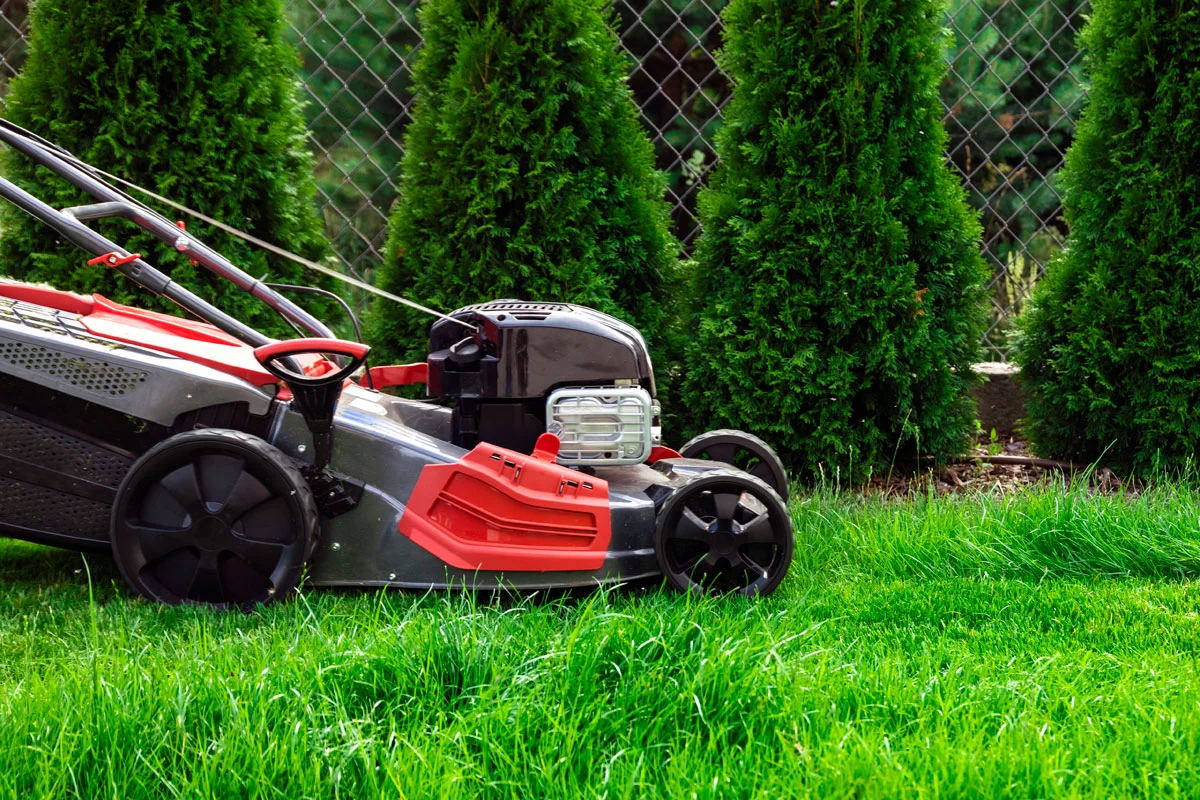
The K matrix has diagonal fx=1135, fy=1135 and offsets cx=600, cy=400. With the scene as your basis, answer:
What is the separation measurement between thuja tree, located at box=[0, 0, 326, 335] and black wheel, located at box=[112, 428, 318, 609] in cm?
144

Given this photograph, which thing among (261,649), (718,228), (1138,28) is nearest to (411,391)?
(718,228)

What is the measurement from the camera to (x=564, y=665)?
200cm

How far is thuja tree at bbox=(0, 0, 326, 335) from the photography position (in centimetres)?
379

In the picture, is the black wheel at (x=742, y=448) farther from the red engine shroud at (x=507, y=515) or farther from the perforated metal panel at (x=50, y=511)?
the perforated metal panel at (x=50, y=511)

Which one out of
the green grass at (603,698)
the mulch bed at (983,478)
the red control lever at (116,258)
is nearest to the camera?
the green grass at (603,698)

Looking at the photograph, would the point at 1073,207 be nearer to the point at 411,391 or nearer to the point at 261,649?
the point at 411,391

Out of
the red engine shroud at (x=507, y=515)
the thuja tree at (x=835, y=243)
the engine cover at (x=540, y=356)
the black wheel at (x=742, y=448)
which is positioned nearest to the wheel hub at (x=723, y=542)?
the red engine shroud at (x=507, y=515)

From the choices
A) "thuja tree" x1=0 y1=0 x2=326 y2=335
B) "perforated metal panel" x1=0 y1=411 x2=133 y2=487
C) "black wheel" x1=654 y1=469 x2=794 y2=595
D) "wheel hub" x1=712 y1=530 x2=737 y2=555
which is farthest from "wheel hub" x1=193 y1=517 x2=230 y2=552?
"thuja tree" x1=0 y1=0 x2=326 y2=335

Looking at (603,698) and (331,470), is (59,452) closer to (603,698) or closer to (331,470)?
(331,470)

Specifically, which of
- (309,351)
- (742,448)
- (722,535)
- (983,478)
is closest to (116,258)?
(309,351)

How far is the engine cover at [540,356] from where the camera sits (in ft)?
9.13

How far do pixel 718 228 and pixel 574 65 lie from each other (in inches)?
30.5

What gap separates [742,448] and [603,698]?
155 cm

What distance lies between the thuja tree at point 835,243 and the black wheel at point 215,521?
1.89 m
